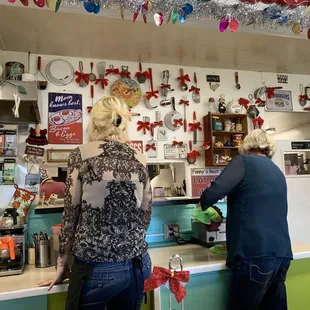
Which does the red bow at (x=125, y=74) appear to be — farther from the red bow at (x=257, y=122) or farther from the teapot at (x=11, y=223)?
the teapot at (x=11, y=223)

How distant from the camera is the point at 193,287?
6.15 ft

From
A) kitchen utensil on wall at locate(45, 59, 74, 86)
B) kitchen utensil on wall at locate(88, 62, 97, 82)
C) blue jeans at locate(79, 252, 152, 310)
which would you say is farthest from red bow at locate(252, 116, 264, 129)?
blue jeans at locate(79, 252, 152, 310)

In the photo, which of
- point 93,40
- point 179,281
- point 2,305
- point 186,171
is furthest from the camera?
point 186,171

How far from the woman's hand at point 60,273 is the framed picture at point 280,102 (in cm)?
246

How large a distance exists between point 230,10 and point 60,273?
165 cm

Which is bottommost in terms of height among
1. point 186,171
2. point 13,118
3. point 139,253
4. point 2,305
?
point 2,305

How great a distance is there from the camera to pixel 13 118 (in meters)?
2.39

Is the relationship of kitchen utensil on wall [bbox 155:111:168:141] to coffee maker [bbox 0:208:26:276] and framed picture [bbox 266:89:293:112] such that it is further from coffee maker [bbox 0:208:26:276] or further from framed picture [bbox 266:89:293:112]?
coffee maker [bbox 0:208:26:276]

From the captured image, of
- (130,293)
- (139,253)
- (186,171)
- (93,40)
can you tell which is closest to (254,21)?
(93,40)

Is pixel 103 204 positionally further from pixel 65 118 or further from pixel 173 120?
pixel 173 120

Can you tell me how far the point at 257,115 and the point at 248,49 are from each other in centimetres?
70

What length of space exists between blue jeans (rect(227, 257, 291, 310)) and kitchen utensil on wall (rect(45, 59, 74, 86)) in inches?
72.8

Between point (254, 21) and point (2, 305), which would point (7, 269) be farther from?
point (254, 21)

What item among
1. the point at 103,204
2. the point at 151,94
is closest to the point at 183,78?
the point at 151,94
